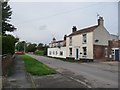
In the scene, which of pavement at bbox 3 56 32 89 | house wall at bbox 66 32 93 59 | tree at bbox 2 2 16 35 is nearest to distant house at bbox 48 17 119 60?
house wall at bbox 66 32 93 59

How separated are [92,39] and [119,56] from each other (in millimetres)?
5842

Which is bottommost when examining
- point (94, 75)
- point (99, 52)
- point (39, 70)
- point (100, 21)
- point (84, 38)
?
point (94, 75)

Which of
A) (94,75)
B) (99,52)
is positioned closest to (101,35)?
(99,52)

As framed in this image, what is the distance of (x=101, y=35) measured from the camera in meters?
38.1

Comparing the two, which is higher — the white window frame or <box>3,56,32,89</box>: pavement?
the white window frame

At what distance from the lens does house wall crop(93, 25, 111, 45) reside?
122 feet

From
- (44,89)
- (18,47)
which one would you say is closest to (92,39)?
(44,89)

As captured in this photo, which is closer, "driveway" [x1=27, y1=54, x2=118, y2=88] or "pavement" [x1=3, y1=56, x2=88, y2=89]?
"pavement" [x1=3, y1=56, x2=88, y2=89]

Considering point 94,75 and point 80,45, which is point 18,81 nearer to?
point 94,75

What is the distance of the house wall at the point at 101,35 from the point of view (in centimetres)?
3712

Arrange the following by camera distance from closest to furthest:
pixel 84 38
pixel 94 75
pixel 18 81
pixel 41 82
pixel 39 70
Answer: pixel 41 82 → pixel 18 81 → pixel 94 75 → pixel 39 70 → pixel 84 38

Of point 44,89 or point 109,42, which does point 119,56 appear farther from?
point 44,89

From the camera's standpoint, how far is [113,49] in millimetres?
38500

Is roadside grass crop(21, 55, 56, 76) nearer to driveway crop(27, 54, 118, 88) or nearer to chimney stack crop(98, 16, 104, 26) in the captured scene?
driveway crop(27, 54, 118, 88)
